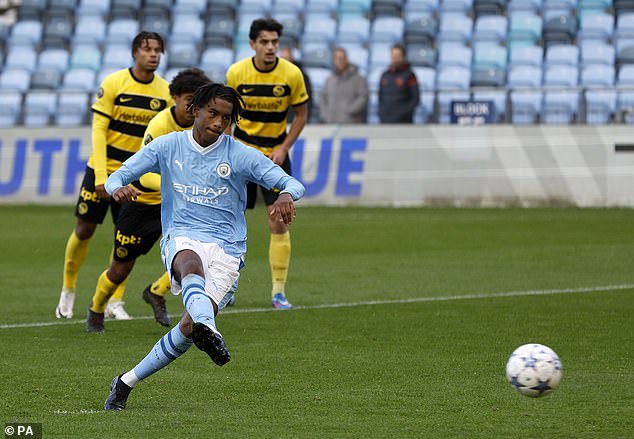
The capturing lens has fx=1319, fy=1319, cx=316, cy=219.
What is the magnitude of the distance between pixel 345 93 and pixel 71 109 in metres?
4.77

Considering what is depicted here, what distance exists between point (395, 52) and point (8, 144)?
6515mm

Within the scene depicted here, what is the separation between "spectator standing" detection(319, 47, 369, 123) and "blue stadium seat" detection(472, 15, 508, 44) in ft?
13.5

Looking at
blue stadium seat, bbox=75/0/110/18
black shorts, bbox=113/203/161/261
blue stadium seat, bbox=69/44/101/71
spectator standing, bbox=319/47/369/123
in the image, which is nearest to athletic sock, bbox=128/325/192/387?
black shorts, bbox=113/203/161/261

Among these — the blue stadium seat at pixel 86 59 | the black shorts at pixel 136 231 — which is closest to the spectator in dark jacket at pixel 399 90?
the blue stadium seat at pixel 86 59

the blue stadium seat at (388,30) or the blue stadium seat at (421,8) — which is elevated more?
the blue stadium seat at (421,8)

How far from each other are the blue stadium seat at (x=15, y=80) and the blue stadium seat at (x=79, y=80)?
0.71 meters

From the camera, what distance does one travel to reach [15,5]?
2764 centimetres

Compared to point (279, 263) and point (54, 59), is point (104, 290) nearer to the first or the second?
point (279, 263)

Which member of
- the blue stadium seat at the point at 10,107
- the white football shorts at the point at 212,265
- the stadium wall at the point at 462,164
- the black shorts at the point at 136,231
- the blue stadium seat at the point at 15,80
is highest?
the blue stadium seat at the point at 15,80

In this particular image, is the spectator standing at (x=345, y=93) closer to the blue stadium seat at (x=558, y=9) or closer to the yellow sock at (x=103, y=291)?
the blue stadium seat at (x=558, y=9)

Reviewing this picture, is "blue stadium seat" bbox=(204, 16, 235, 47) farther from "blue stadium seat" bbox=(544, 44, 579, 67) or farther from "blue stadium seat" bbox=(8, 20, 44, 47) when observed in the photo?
"blue stadium seat" bbox=(544, 44, 579, 67)

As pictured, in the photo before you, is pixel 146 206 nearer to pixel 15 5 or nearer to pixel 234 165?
pixel 234 165

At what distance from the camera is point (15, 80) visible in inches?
985

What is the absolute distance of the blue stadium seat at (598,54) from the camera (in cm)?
2302
